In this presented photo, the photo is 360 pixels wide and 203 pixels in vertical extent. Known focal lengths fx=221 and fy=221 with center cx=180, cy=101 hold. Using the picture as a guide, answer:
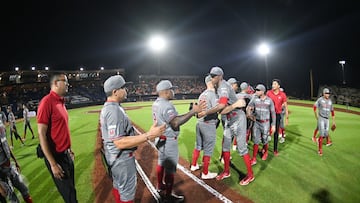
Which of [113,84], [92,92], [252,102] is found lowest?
[252,102]

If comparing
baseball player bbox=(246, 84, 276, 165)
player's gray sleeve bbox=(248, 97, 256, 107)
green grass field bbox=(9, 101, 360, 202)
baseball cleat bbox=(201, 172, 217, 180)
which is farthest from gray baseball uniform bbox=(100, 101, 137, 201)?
player's gray sleeve bbox=(248, 97, 256, 107)

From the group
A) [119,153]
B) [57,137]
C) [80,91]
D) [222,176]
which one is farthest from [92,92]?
[119,153]

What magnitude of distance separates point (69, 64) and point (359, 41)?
188ft

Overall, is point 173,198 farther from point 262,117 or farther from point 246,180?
point 262,117

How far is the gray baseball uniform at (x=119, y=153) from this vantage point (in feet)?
9.87

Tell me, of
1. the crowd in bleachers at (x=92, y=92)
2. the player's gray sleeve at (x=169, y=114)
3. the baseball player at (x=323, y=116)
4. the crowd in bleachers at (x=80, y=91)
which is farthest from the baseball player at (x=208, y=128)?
the crowd in bleachers at (x=80, y=91)

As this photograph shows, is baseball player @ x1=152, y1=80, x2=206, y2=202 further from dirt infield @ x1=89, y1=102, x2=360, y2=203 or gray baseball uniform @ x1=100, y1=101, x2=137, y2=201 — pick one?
gray baseball uniform @ x1=100, y1=101, x2=137, y2=201

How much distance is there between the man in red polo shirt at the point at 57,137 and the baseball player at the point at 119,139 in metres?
0.84

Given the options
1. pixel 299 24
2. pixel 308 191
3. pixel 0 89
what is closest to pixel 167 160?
pixel 308 191

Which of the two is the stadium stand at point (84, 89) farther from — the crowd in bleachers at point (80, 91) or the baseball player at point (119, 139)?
the baseball player at point (119, 139)

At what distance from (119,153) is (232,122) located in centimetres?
338

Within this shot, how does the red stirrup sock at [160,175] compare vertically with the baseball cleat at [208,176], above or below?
above

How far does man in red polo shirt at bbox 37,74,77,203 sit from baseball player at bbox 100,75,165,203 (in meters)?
0.84

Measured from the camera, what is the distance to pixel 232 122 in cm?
566
